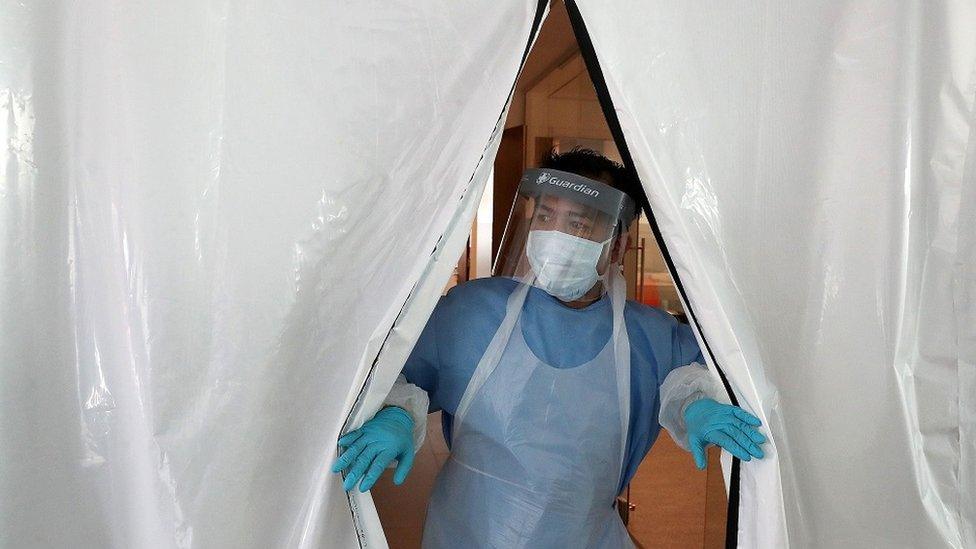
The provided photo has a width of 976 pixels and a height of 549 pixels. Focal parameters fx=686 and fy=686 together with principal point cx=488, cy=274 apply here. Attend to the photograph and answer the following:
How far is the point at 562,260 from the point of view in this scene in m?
1.14

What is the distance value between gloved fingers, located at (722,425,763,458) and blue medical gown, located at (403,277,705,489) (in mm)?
288

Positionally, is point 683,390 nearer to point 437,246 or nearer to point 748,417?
point 748,417

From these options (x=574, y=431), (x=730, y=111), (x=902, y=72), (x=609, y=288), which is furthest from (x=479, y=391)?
(x=902, y=72)

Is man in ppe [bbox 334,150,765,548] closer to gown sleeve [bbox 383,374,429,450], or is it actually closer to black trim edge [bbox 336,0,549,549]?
gown sleeve [bbox 383,374,429,450]

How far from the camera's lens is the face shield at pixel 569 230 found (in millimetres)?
1143

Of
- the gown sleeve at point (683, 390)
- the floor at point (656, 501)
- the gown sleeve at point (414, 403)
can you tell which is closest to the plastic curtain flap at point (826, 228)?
the gown sleeve at point (683, 390)

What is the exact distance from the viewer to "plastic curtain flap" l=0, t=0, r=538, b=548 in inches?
→ 30.5

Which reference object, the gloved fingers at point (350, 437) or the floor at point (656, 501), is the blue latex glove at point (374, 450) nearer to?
the gloved fingers at point (350, 437)

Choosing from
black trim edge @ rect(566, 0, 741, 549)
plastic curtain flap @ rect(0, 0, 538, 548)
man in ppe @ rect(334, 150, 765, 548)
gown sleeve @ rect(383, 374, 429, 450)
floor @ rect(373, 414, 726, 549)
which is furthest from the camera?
floor @ rect(373, 414, 726, 549)

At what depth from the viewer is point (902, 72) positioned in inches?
37.2

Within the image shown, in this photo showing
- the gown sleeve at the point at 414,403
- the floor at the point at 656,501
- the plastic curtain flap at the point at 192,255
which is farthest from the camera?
the floor at the point at 656,501

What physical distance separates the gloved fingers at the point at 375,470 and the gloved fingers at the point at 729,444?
0.43 metres

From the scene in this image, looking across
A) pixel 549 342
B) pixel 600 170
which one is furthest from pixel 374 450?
pixel 600 170

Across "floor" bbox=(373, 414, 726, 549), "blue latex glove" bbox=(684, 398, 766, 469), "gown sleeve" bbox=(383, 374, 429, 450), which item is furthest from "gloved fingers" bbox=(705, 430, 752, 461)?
"floor" bbox=(373, 414, 726, 549)
